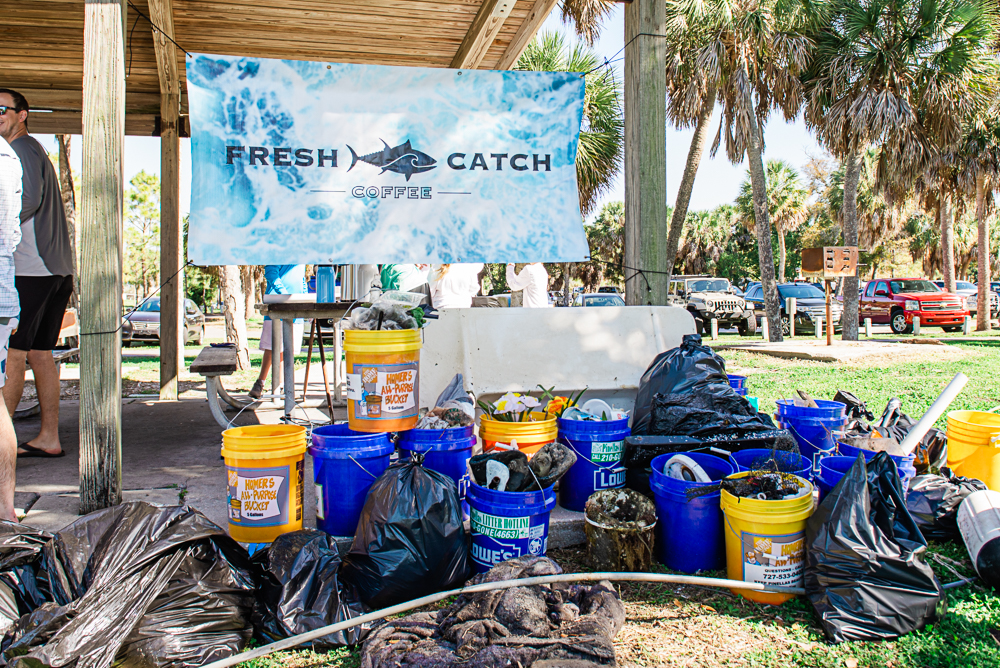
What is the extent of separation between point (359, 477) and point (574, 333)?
211 cm

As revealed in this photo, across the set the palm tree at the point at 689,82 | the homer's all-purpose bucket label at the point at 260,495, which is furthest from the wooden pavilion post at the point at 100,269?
the palm tree at the point at 689,82

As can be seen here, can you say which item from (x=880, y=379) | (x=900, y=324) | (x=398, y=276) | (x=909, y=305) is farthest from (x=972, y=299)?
(x=398, y=276)

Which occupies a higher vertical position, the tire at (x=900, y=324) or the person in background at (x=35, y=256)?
the person in background at (x=35, y=256)

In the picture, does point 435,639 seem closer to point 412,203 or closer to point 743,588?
point 743,588

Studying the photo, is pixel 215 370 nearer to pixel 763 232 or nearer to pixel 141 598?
pixel 141 598

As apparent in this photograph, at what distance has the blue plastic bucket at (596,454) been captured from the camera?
3.28 meters

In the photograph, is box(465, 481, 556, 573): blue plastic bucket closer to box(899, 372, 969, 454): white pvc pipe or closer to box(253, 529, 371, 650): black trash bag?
box(253, 529, 371, 650): black trash bag

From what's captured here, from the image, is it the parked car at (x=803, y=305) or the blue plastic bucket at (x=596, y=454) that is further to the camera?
the parked car at (x=803, y=305)

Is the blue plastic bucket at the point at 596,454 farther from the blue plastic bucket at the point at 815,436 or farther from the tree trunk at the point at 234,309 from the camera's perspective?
the tree trunk at the point at 234,309

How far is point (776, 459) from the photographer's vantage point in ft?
10.3

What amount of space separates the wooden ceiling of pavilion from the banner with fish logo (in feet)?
3.22

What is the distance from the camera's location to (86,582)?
2.15m

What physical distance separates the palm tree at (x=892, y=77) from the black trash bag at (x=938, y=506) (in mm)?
12909

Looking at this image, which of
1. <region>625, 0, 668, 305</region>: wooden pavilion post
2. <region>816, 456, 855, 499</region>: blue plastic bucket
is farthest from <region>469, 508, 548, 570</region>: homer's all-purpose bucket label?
<region>625, 0, 668, 305</region>: wooden pavilion post
